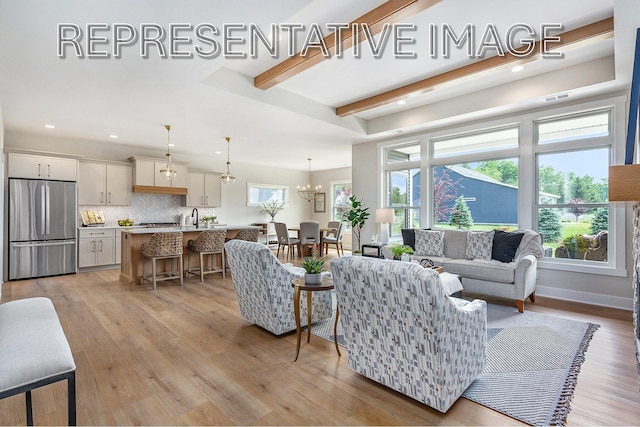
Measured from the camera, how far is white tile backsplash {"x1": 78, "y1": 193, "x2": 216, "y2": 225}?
689 cm

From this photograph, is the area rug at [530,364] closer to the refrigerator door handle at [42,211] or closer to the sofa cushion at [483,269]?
the sofa cushion at [483,269]

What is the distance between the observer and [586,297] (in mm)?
4152

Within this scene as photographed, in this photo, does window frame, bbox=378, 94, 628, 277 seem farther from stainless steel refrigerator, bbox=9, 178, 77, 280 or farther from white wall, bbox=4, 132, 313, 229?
stainless steel refrigerator, bbox=9, 178, 77, 280

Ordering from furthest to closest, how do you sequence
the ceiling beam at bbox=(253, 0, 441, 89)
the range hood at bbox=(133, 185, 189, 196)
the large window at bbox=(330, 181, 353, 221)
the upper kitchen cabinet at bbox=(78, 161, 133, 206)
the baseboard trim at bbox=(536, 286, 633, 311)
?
the large window at bbox=(330, 181, 353, 221) → the range hood at bbox=(133, 185, 189, 196) → the upper kitchen cabinet at bbox=(78, 161, 133, 206) → the baseboard trim at bbox=(536, 286, 633, 311) → the ceiling beam at bbox=(253, 0, 441, 89)

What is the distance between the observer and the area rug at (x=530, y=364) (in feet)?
6.35

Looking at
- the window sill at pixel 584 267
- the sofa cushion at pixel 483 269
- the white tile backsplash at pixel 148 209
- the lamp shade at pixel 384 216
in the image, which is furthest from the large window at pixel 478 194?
the white tile backsplash at pixel 148 209

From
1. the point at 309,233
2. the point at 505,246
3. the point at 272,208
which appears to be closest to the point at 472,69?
the point at 505,246

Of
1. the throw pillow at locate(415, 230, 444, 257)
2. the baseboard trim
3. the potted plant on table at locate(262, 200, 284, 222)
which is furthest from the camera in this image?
the potted plant on table at locate(262, 200, 284, 222)

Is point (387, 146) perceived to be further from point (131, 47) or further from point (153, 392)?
point (153, 392)

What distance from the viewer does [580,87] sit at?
3871mm

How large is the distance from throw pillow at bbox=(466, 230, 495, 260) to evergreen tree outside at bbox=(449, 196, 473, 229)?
745mm

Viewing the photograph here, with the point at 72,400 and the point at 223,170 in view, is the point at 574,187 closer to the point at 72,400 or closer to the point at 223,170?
the point at 72,400

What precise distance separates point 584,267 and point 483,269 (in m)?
1.42

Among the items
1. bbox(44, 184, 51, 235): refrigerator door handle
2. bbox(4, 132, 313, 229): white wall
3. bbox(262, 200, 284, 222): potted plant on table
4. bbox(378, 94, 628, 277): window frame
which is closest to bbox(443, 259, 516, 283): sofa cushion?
bbox(378, 94, 628, 277): window frame
